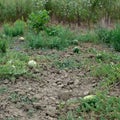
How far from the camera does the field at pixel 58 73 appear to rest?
11.0 ft

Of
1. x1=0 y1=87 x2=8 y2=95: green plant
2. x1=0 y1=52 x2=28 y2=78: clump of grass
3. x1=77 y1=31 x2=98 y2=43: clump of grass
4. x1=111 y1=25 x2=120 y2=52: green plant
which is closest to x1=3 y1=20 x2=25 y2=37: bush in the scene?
x1=77 y1=31 x2=98 y2=43: clump of grass

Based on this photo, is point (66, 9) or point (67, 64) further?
point (66, 9)

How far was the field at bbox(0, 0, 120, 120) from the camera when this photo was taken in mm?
3363

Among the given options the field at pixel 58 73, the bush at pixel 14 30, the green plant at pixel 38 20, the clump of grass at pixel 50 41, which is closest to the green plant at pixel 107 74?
the field at pixel 58 73

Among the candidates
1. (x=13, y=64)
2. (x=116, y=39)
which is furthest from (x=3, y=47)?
(x=116, y=39)

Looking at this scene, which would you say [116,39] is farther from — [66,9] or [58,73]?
[66,9]

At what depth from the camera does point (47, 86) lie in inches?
155

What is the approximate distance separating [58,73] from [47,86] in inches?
17.8

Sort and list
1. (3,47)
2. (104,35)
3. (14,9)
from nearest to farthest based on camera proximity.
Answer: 1. (3,47)
2. (104,35)
3. (14,9)

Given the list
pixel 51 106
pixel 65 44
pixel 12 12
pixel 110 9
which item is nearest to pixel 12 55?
pixel 65 44

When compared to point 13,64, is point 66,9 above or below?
above

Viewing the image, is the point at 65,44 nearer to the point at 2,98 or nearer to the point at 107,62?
the point at 107,62

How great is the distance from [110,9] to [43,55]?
312 cm

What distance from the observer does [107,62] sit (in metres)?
4.73
